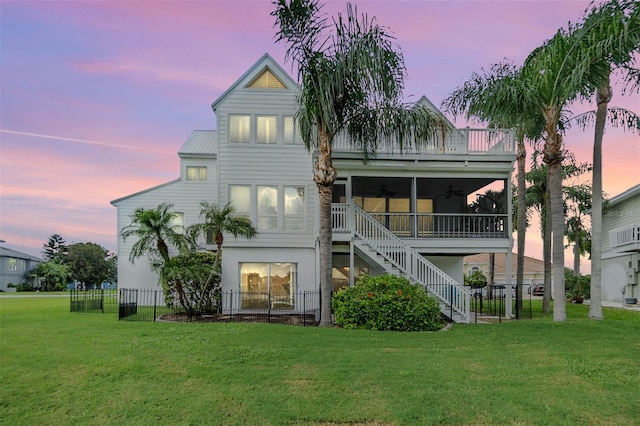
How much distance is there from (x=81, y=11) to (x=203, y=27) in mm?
4067

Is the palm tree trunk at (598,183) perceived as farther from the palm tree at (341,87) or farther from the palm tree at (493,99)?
the palm tree at (341,87)

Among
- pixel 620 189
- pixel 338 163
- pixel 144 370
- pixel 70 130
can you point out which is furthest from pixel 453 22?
pixel 620 189

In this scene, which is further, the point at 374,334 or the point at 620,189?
the point at 620,189

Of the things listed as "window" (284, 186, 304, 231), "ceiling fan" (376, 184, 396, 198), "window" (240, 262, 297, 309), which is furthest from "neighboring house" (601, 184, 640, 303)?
"window" (240, 262, 297, 309)

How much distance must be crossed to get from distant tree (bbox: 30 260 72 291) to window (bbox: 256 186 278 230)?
4735 centimetres

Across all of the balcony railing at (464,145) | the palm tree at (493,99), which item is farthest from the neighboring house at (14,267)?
the palm tree at (493,99)

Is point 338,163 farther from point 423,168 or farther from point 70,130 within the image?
point 70,130

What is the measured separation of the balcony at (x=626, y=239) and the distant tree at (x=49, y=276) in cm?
5748

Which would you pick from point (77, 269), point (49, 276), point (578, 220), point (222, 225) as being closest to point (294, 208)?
point (222, 225)

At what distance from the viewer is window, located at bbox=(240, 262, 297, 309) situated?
59.2 ft

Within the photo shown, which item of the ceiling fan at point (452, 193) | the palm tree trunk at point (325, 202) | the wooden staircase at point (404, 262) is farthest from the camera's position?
the ceiling fan at point (452, 193)

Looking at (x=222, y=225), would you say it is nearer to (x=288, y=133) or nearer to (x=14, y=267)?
(x=288, y=133)

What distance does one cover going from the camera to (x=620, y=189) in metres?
31.6

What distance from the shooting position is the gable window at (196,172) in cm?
2489
